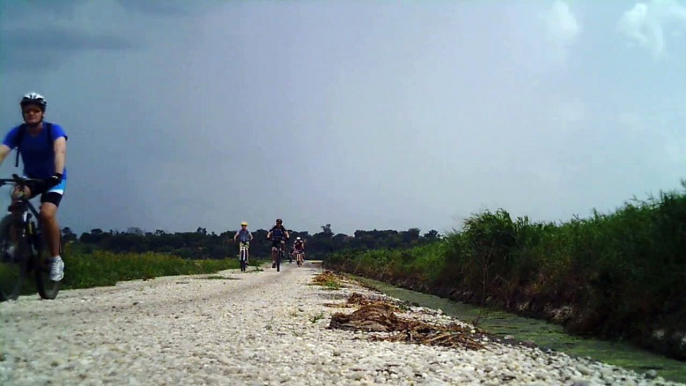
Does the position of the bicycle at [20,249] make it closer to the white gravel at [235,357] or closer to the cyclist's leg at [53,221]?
the cyclist's leg at [53,221]

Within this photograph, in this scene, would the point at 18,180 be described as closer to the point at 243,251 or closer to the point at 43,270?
the point at 43,270

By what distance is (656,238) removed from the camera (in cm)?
744

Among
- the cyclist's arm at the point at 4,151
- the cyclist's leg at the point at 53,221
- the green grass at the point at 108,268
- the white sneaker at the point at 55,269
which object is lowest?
the green grass at the point at 108,268

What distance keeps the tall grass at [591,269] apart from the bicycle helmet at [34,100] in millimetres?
7467

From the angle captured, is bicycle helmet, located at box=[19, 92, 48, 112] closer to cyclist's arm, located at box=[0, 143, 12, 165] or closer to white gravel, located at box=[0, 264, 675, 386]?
cyclist's arm, located at box=[0, 143, 12, 165]

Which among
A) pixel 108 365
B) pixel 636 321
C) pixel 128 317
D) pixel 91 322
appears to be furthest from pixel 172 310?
pixel 636 321

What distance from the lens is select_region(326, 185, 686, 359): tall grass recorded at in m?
7.22

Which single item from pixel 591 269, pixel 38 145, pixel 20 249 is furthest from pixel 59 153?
pixel 591 269

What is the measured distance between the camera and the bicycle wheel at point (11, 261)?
22.7 ft

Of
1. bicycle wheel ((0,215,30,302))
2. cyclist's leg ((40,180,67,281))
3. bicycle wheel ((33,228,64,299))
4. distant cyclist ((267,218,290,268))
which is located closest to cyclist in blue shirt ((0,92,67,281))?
cyclist's leg ((40,180,67,281))

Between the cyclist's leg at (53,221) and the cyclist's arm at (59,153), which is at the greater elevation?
the cyclist's arm at (59,153)

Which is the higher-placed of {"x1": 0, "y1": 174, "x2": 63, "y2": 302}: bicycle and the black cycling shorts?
the black cycling shorts

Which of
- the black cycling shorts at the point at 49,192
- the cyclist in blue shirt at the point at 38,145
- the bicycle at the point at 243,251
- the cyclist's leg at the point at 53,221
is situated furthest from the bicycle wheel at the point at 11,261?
the bicycle at the point at 243,251

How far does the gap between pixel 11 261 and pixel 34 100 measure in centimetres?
204
